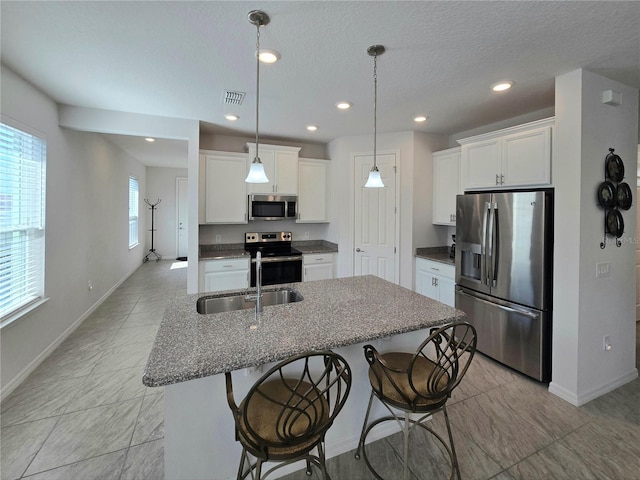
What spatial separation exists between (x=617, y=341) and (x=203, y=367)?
3.36 metres

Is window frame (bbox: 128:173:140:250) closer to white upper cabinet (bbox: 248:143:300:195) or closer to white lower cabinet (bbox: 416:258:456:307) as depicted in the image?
white upper cabinet (bbox: 248:143:300:195)

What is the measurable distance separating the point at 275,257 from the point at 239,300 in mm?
1905

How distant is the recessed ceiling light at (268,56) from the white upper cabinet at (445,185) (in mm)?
2512

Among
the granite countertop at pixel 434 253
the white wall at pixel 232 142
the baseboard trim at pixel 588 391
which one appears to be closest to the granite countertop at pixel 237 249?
the granite countertop at pixel 434 253

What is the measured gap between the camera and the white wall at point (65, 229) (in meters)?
2.44

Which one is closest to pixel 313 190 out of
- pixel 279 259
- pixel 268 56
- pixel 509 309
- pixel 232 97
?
pixel 279 259

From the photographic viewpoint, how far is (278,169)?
13.7 ft

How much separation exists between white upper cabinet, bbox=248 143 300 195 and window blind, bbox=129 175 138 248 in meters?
4.03

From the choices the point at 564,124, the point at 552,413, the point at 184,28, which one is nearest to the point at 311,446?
the point at 552,413

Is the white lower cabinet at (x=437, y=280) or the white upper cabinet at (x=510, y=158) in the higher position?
the white upper cabinet at (x=510, y=158)

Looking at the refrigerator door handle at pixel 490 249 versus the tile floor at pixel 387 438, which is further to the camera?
the refrigerator door handle at pixel 490 249

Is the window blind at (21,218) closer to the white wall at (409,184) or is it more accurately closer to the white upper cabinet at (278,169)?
the white upper cabinet at (278,169)

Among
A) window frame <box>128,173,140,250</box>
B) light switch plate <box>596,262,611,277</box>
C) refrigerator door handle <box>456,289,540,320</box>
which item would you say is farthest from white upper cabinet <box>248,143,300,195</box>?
window frame <box>128,173,140,250</box>

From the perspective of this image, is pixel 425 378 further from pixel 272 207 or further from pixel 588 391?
pixel 272 207
